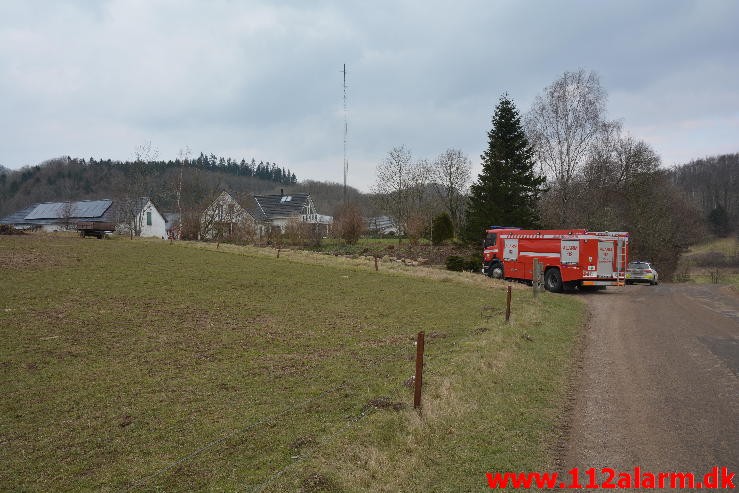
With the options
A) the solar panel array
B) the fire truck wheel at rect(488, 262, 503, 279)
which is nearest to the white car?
the fire truck wheel at rect(488, 262, 503, 279)

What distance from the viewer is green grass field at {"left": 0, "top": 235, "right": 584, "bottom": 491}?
5.34 metres

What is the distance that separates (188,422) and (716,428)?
6.63 m

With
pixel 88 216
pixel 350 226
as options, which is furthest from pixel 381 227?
pixel 88 216

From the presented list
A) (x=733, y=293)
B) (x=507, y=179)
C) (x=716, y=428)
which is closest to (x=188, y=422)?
(x=716, y=428)

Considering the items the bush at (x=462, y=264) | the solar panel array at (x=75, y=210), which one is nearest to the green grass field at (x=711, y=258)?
the bush at (x=462, y=264)

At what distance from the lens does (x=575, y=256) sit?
2333cm

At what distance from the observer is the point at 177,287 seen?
57.3ft

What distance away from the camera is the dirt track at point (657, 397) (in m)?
5.60

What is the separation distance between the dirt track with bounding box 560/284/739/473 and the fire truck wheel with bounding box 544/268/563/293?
346 inches

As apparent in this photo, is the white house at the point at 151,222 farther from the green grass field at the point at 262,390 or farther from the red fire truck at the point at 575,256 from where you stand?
the red fire truck at the point at 575,256

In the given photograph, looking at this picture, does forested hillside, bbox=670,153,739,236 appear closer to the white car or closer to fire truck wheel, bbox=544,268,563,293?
the white car

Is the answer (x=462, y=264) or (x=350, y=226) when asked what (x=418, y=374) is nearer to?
(x=462, y=264)

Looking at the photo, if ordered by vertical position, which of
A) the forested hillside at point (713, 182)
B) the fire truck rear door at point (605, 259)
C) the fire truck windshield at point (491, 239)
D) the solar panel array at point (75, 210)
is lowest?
the fire truck rear door at point (605, 259)

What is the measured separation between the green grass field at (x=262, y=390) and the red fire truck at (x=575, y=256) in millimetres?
7008
